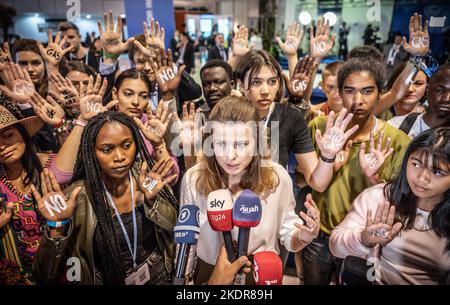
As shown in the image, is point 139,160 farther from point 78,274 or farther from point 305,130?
point 305,130

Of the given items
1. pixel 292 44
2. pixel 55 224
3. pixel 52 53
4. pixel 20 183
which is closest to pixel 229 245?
pixel 55 224

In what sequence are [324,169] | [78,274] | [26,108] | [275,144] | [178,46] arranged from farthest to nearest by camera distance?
[178,46] < [26,108] < [275,144] < [324,169] < [78,274]

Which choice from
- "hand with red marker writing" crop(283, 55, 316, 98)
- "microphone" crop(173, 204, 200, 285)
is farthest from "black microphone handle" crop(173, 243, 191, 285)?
"hand with red marker writing" crop(283, 55, 316, 98)

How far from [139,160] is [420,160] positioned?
1.46m

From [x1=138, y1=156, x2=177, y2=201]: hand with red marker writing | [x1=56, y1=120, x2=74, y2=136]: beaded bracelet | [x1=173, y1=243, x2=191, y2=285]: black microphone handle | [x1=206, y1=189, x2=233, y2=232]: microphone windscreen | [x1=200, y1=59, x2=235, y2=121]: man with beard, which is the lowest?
[x1=173, y1=243, x2=191, y2=285]: black microphone handle

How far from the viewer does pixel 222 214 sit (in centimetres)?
132

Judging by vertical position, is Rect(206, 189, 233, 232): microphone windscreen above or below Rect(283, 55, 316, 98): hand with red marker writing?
below

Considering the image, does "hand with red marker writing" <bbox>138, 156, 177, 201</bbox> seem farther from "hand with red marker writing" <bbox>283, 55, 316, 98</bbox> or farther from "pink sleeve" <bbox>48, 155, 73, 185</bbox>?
"hand with red marker writing" <bbox>283, 55, 316, 98</bbox>

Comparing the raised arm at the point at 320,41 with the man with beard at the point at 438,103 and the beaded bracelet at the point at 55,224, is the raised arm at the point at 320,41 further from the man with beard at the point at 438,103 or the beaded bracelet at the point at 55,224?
the beaded bracelet at the point at 55,224

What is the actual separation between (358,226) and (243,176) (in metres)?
0.68

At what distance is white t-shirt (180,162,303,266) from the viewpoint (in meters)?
1.51

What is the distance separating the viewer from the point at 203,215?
1.55 metres

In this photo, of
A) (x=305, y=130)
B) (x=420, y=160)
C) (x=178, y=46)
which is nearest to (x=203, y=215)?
(x=305, y=130)

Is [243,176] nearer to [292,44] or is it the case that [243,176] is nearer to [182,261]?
[182,261]
